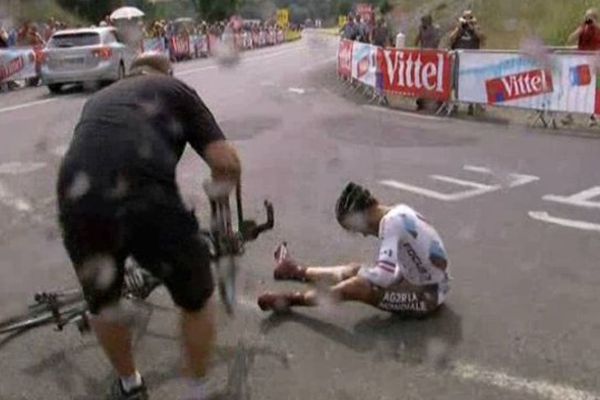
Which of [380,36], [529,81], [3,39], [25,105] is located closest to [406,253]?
[529,81]

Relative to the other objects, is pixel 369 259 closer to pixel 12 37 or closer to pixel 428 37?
pixel 428 37

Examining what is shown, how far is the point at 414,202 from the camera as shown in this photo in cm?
737

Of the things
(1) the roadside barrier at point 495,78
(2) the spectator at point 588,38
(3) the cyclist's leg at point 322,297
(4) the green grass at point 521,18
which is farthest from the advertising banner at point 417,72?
(3) the cyclist's leg at point 322,297

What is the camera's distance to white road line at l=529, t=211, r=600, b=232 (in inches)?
253

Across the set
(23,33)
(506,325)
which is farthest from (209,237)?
(23,33)

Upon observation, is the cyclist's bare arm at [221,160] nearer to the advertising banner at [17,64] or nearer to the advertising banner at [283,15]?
the advertising banner at [283,15]

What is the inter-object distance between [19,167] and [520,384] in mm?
7061

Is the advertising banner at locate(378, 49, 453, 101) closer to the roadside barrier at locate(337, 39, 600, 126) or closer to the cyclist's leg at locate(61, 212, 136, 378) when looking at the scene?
the roadside barrier at locate(337, 39, 600, 126)

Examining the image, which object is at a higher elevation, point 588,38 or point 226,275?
point 588,38

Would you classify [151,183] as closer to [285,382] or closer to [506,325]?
[285,382]

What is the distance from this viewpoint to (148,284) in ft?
14.4

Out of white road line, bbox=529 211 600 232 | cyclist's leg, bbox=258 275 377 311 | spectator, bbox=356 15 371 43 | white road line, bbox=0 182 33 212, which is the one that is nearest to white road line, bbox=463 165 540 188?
white road line, bbox=529 211 600 232

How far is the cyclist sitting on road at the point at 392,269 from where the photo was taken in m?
4.52

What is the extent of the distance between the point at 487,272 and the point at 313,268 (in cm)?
113
